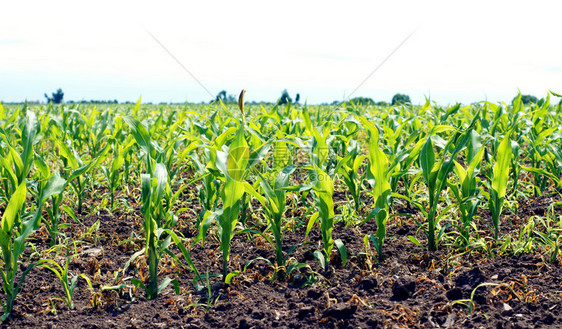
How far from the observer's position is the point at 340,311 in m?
1.94

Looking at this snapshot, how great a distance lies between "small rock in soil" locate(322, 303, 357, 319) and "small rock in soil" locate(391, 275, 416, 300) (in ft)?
0.87

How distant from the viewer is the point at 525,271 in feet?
7.54

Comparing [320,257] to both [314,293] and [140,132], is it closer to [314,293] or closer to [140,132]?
[314,293]

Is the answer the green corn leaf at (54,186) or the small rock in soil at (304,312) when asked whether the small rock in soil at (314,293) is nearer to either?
the small rock in soil at (304,312)

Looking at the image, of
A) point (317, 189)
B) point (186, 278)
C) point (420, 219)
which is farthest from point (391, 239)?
point (186, 278)

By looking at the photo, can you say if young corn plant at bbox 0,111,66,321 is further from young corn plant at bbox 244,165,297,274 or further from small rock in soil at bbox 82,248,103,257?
young corn plant at bbox 244,165,297,274

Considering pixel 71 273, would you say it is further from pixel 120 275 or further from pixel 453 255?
pixel 453 255

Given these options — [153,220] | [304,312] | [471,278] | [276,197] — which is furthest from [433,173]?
[153,220]

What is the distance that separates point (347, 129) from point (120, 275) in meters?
2.81

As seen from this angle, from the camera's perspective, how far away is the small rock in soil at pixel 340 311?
6.39ft

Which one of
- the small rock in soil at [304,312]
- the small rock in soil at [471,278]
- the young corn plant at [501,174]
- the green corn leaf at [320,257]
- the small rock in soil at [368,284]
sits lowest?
the small rock in soil at [304,312]

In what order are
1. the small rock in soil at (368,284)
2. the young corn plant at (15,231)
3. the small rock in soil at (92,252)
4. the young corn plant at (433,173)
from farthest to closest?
the small rock in soil at (92,252), the young corn plant at (433,173), the small rock in soil at (368,284), the young corn plant at (15,231)

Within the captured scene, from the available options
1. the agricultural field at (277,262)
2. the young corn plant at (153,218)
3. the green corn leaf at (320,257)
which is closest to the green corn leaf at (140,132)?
the agricultural field at (277,262)

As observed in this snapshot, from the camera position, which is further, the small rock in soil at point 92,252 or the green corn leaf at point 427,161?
the small rock in soil at point 92,252
